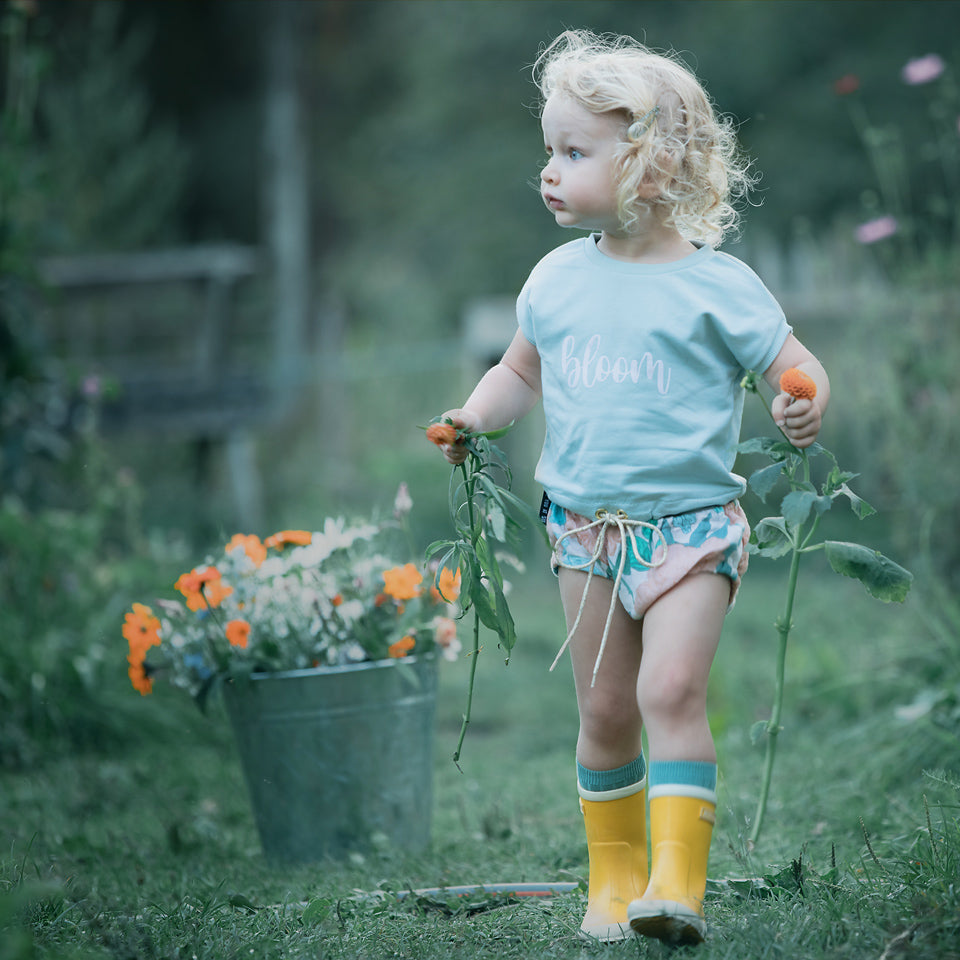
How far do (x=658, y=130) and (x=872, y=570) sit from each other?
0.82m

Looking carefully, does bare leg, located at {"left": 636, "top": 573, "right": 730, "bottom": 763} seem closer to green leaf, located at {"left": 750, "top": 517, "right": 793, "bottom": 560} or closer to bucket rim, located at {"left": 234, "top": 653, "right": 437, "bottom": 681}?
green leaf, located at {"left": 750, "top": 517, "right": 793, "bottom": 560}

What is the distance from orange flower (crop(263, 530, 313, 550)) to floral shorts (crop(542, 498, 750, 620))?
3.16 ft

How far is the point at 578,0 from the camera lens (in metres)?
10.4

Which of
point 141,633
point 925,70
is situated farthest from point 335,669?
point 925,70

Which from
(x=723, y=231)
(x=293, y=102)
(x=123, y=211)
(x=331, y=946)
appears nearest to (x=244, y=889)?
(x=331, y=946)

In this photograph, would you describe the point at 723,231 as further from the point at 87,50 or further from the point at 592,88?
the point at 87,50

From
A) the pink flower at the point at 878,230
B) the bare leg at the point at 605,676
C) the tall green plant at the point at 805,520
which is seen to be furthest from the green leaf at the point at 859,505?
the pink flower at the point at 878,230

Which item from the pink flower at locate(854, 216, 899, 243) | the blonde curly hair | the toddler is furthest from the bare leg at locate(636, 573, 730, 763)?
the pink flower at locate(854, 216, 899, 243)

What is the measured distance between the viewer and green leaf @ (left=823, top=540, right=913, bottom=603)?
209cm

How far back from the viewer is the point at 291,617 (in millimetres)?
2775

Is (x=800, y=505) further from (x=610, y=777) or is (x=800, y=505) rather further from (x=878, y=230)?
(x=878, y=230)

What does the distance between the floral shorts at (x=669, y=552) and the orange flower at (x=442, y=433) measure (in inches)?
10.3

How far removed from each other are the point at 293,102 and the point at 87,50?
1867mm

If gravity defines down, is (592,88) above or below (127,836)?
above
